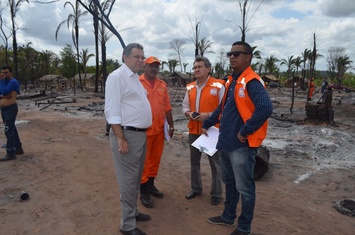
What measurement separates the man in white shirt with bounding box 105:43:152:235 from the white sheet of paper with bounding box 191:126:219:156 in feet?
2.50

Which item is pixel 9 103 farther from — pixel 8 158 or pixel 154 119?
pixel 154 119

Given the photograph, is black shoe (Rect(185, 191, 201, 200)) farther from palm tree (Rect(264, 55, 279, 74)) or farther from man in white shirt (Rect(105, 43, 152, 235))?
palm tree (Rect(264, 55, 279, 74))

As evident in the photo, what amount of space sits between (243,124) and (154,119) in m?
1.33

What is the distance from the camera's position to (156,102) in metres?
3.94

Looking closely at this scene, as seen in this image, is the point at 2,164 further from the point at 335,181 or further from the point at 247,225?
the point at 335,181

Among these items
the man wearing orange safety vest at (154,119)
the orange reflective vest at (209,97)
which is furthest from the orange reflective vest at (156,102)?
the orange reflective vest at (209,97)

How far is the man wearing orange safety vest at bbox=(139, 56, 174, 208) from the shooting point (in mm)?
3889

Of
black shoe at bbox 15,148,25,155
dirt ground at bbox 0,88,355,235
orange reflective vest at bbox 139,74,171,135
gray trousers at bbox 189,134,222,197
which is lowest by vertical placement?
dirt ground at bbox 0,88,355,235

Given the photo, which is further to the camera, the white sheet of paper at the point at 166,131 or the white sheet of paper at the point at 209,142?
the white sheet of paper at the point at 166,131

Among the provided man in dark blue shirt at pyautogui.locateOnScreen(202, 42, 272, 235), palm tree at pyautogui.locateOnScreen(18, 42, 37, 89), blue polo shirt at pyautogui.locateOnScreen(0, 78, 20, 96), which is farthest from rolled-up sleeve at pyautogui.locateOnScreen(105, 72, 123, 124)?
palm tree at pyautogui.locateOnScreen(18, 42, 37, 89)

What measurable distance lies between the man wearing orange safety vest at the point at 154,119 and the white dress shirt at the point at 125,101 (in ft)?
2.37

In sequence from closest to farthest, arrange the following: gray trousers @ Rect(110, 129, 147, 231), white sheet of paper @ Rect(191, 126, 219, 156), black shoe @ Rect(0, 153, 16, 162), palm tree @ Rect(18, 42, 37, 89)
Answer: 1. gray trousers @ Rect(110, 129, 147, 231)
2. white sheet of paper @ Rect(191, 126, 219, 156)
3. black shoe @ Rect(0, 153, 16, 162)
4. palm tree @ Rect(18, 42, 37, 89)

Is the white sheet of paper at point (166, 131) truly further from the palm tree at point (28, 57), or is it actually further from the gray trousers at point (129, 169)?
the palm tree at point (28, 57)

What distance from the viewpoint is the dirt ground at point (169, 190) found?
3469 millimetres
